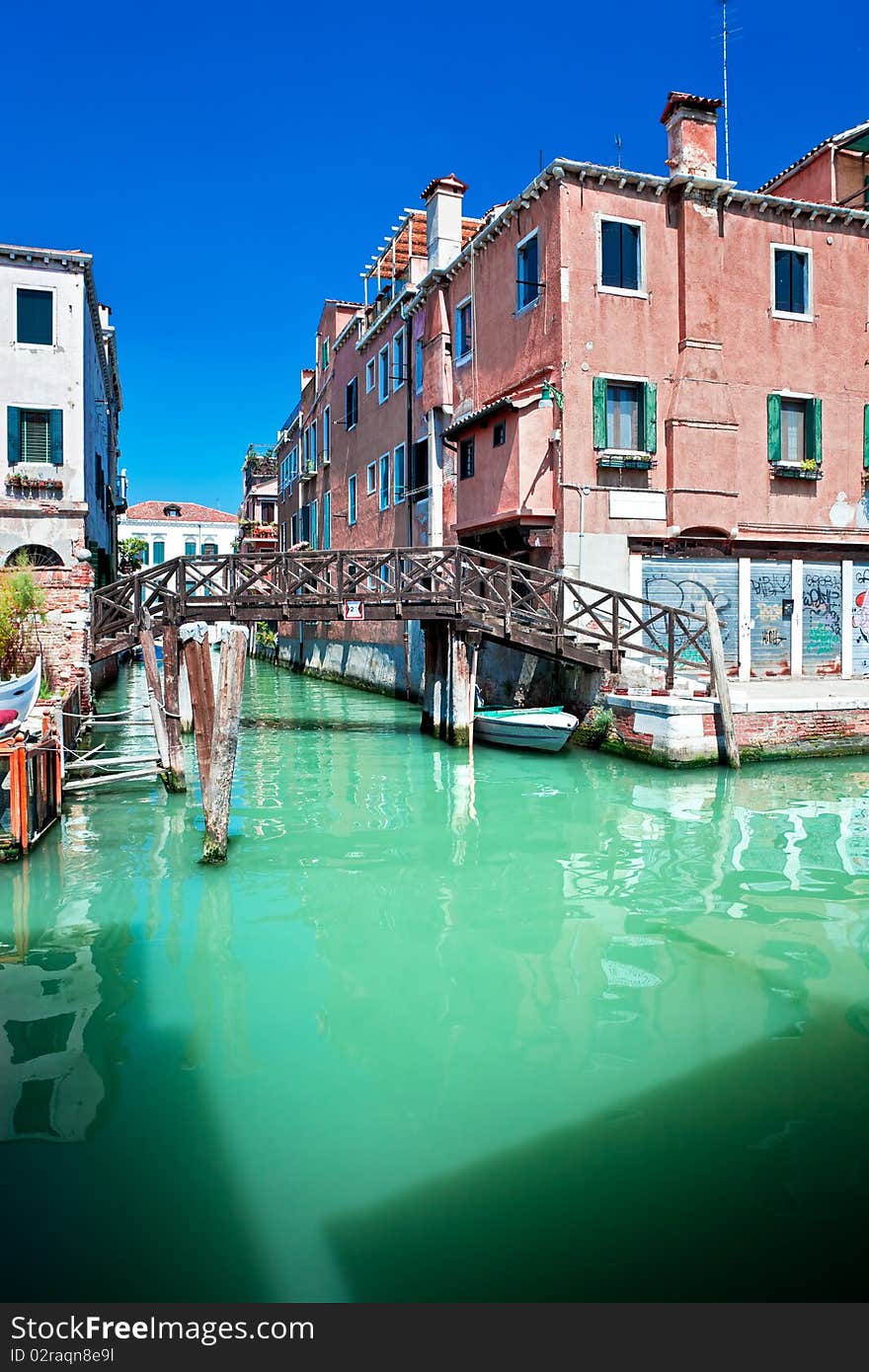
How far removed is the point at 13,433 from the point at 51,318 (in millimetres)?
2810

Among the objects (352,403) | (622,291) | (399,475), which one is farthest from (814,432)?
(352,403)

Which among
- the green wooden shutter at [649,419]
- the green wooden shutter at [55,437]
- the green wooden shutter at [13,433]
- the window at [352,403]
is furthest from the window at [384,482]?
the green wooden shutter at [649,419]

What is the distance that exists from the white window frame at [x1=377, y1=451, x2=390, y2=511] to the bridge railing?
28.0ft

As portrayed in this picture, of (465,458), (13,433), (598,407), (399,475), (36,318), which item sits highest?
(36,318)

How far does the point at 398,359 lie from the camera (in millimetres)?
23688

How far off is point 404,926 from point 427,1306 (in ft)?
12.2

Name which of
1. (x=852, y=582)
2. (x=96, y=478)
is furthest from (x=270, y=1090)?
(x=96, y=478)

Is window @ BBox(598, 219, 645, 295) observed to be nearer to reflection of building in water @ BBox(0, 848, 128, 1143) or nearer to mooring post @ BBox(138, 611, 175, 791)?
mooring post @ BBox(138, 611, 175, 791)

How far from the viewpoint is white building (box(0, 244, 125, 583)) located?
21.0 m

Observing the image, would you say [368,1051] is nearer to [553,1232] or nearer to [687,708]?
[553,1232]

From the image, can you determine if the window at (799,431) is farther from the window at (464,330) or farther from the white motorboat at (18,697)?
the white motorboat at (18,697)

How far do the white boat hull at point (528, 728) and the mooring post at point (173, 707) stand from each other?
479 centimetres

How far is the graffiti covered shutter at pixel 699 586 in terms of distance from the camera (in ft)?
56.3

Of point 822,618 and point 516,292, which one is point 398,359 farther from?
point 822,618
